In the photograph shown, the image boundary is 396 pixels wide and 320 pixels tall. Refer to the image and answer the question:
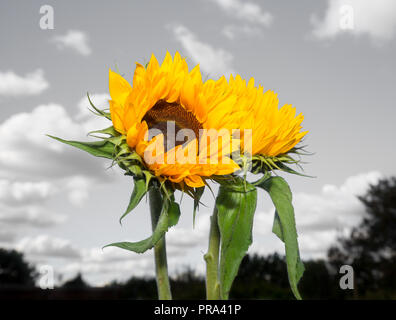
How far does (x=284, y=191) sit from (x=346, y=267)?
0.63 metres

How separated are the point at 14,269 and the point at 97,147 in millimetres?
33244

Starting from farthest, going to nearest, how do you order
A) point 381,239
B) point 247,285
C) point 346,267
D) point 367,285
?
point 381,239
point 367,285
point 247,285
point 346,267

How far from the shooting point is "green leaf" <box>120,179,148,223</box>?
1701mm

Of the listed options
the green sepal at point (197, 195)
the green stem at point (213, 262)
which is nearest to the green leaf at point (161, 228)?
the green sepal at point (197, 195)

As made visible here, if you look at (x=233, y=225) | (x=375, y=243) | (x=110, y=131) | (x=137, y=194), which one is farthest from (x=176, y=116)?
(x=375, y=243)

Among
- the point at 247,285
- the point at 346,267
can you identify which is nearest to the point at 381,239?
the point at 247,285

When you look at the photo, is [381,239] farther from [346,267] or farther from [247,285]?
[346,267]

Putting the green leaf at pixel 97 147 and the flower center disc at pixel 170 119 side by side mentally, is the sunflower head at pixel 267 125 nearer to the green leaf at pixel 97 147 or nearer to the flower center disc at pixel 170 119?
the flower center disc at pixel 170 119

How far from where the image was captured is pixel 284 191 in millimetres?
1861

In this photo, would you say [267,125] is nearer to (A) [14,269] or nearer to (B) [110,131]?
(B) [110,131]

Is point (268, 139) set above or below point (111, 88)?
below

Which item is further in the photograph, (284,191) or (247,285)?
(247,285)

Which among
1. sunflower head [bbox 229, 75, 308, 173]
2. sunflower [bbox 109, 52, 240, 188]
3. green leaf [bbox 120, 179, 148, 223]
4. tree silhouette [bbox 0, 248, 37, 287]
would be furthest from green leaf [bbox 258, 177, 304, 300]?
tree silhouette [bbox 0, 248, 37, 287]
